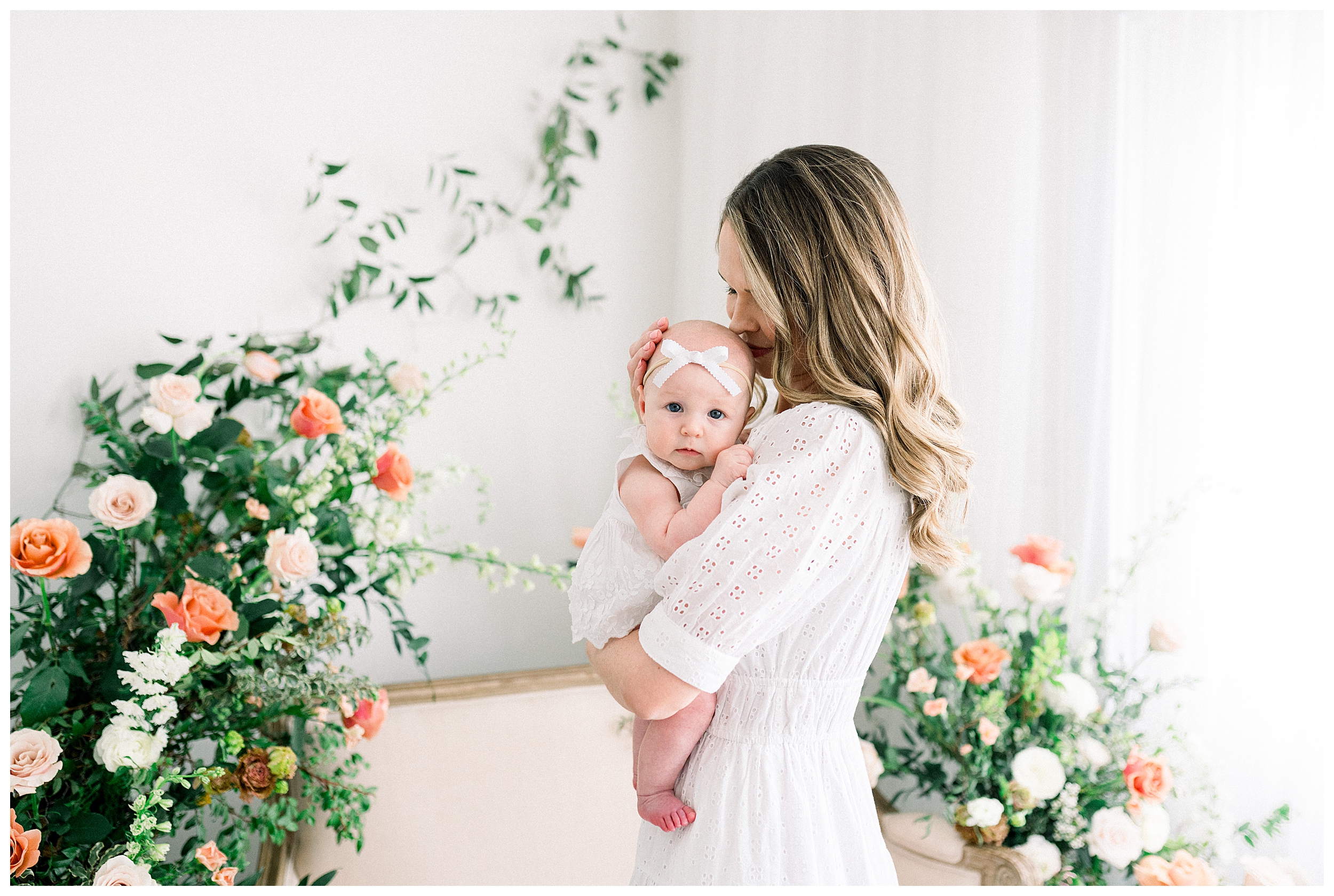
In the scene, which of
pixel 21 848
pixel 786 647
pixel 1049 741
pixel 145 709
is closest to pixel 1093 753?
pixel 1049 741

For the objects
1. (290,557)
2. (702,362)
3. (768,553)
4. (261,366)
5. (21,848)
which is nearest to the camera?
(768,553)

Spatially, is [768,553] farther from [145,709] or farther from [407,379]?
[407,379]

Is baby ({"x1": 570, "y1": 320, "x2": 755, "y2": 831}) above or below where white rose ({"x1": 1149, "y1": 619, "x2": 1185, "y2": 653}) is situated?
above

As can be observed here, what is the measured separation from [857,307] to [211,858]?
132cm

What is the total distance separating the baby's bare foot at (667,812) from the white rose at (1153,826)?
91 cm

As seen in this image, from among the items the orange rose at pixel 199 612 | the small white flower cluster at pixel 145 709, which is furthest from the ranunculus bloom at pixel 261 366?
the small white flower cluster at pixel 145 709

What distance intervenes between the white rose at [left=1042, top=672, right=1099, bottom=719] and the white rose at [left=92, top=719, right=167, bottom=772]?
150cm

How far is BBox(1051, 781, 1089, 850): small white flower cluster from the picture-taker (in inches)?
60.8

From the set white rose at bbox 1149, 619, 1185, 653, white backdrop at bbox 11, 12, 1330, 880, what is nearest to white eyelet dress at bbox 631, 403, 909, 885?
white rose at bbox 1149, 619, 1185, 653

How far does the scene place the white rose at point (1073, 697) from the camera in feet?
5.01

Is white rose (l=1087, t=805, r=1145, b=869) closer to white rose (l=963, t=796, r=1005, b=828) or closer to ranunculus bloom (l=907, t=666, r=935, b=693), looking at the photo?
white rose (l=963, t=796, r=1005, b=828)

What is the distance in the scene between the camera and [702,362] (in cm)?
99

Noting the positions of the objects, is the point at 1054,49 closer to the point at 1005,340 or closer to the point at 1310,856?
the point at 1005,340

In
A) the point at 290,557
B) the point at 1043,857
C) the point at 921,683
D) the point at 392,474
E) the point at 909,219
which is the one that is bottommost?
the point at 1043,857
